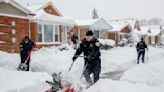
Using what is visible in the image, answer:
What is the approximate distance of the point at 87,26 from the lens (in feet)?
97.7

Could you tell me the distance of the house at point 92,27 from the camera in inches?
1176

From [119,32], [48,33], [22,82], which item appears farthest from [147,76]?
[119,32]

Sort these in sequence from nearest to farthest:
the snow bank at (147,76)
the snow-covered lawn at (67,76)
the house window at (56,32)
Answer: the snow-covered lawn at (67,76) < the snow bank at (147,76) < the house window at (56,32)

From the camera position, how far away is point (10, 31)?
1802cm

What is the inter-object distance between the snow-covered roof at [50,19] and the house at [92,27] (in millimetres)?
4736

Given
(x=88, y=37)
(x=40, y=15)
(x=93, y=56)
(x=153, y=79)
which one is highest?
(x=40, y=15)

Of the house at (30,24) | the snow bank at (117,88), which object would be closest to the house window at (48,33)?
the house at (30,24)

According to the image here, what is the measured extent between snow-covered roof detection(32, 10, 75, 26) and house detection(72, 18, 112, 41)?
186 inches

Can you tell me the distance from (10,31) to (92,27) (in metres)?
14.0

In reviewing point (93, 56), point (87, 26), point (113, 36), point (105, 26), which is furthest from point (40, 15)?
point (113, 36)

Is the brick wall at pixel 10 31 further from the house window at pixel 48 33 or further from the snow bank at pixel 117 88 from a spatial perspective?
the snow bank at pixel 117 88

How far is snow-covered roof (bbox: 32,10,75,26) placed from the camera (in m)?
21.4

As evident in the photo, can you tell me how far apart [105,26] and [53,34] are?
35.5ft

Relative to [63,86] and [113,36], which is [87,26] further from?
[63,86]
